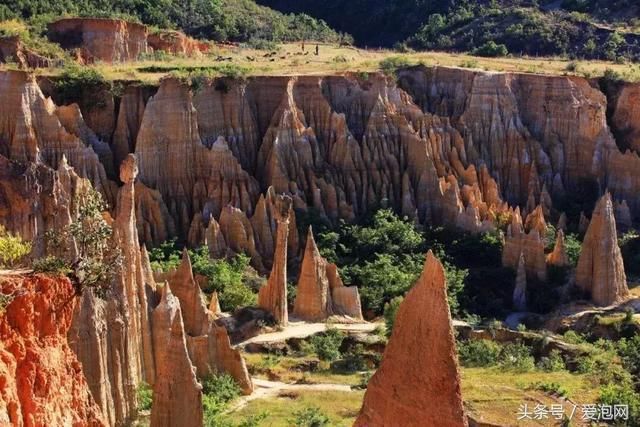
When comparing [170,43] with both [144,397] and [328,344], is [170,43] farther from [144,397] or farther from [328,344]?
[144,397]

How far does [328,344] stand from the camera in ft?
99.2

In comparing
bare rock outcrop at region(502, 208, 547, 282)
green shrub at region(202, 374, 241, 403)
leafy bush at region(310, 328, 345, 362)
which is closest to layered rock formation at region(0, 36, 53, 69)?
leafy bush at region(310, 328, 345, 362)

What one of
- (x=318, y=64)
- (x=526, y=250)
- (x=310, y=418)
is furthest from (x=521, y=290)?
(x=318, y=64)

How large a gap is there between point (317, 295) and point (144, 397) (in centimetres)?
→ 1139

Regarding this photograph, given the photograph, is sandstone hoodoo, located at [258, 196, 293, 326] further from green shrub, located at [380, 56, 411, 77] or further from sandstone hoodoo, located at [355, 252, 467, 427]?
green shrub, located at [380, 56, 411, 77]

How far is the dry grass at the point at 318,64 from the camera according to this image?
42.6 m

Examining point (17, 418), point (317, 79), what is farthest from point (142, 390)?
point (317, 79)

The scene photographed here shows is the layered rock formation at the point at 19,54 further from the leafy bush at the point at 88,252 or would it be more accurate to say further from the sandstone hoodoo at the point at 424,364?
the sandstone hoodoo at the point at 424,364

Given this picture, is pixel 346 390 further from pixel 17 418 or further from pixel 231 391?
pixel 17 418

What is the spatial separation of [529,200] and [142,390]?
2568cm

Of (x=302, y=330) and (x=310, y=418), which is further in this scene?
(x=302, y=330)

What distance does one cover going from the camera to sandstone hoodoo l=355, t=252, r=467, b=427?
14.7 meters

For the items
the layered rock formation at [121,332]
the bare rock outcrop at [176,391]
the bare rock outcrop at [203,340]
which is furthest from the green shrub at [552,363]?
the bare rock outcrop at [176,391]

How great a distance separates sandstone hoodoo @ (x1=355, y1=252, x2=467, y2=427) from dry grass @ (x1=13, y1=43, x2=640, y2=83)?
27.4 metres
